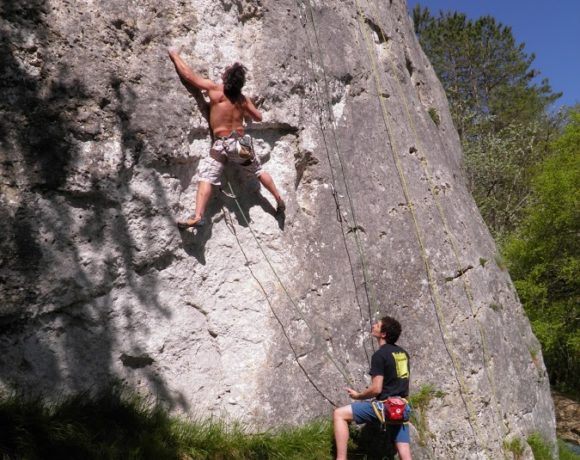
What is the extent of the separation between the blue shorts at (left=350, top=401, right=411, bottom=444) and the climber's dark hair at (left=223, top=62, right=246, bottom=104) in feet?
9.68

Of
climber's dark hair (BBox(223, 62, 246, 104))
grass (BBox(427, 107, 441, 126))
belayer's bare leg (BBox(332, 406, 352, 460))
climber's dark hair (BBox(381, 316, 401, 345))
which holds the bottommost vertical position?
belayer's bare leg (BBox(332, 406, 352, 460))

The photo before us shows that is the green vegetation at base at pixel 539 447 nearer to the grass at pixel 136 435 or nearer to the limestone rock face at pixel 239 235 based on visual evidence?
the limestone rock face at pixel 239 235

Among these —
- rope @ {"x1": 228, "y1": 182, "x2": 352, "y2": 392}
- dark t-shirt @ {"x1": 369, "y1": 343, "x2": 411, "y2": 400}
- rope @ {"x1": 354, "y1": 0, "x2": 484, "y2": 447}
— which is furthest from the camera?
rope @ {"x1": 354, "y1": 0, "x2": 484, "y2": 447}

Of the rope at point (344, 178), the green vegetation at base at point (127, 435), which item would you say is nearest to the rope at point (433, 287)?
the rope at point (344, 178)

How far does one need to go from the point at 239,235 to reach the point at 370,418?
2.03 metres

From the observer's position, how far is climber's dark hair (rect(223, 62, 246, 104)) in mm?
5512

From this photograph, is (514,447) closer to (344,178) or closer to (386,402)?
(386,402)

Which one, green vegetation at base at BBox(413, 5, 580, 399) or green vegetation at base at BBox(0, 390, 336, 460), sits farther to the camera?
green vegetation at base at BBox(413, 5, 580, 399)

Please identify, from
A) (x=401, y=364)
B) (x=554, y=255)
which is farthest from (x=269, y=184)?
(x=554, y=255)

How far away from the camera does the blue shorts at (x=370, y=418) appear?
5.13 meters

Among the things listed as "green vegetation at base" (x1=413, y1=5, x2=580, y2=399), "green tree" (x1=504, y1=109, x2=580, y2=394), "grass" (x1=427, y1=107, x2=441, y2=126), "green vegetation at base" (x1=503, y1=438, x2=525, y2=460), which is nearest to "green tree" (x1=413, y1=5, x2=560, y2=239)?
"green vegetation at base" (x1=413, y1=5, x2=580, y2=399)

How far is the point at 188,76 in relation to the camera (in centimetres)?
545

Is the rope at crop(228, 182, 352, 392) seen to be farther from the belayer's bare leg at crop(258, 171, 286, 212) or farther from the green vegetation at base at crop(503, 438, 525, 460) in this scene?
the green vegetation at base at crop(503, 438, 525, 460)

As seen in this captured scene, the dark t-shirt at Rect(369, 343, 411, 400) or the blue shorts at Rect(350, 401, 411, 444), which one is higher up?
the dark t-shirt at Rect(369, 343, 411, 400)
